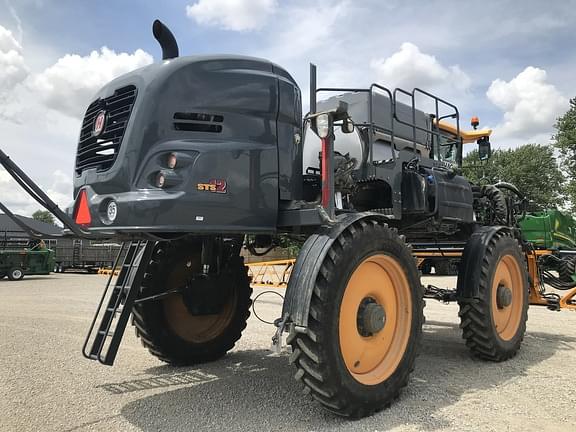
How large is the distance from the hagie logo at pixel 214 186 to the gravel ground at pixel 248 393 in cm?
177

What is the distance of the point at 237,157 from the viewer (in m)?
4.12

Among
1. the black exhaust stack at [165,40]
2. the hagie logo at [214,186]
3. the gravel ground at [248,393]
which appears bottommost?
the gravel ground at [248,393]

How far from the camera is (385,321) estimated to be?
4.38 metres

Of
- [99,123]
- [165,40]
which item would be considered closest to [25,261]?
[99,123]

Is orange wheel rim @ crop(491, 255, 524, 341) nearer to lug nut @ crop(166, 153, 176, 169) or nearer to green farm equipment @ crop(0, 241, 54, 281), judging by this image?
lug nut @ crop(166, 153, 176, 169)

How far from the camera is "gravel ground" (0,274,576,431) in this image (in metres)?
3.91

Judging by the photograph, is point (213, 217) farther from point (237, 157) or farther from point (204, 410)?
point (204, 410)

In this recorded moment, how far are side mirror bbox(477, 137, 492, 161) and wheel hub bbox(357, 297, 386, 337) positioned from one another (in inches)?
158

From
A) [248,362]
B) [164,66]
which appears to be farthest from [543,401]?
[164,66]

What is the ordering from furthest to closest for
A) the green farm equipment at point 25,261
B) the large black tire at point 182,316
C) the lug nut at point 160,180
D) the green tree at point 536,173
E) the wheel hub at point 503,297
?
the green tree at point 536,173
the green farm equipment at point 25,261
the wheel hub at point 503,297
the large black tire at point 182,316
the lug nut at point 160,180

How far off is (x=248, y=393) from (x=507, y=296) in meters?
3.30

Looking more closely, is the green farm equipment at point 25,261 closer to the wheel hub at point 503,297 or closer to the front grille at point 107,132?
the front grille at point 107,132

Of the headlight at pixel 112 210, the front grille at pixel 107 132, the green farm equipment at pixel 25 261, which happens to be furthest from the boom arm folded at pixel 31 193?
the green farm equipment at pixel 25 261

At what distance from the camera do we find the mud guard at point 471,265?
18.8 feet
